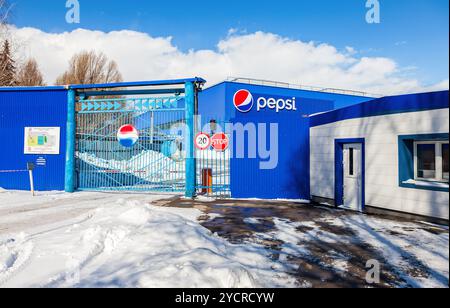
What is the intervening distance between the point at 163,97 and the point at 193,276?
9.09 m

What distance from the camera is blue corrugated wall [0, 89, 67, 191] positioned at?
11.9m

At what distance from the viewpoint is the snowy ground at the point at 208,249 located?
3363 mm

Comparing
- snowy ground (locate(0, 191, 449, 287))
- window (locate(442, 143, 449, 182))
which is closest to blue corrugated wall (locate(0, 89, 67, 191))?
snowy ground (locate(0, 191, 449, 287))

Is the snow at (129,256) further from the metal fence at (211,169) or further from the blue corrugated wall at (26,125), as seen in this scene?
the blue corrugated wall at (26,125)

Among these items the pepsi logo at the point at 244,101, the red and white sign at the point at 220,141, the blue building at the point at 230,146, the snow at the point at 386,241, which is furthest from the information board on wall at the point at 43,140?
the snow at the point at 386,241

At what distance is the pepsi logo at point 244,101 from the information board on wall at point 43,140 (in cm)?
818

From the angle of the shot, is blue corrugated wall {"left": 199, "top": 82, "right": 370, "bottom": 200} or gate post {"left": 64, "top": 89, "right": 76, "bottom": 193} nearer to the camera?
blue corrugated wall {"left": 199, "top": 82, "right": 370, "bottom": 200}

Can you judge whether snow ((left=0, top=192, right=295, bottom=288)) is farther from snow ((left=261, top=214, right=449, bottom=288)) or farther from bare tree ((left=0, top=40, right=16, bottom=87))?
bare tree ((left=0, top=40, right=16, bottom=87))

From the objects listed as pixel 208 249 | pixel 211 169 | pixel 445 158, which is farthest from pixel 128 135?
pixel 445 158

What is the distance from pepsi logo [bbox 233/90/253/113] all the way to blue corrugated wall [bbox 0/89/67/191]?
25.9 feet

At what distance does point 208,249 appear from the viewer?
4141 mm

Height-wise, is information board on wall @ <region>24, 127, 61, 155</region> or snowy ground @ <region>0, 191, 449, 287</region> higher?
information board on wall @ <region>24, 127, 61, 155</region>

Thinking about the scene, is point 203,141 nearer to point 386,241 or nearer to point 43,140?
point 386,241
